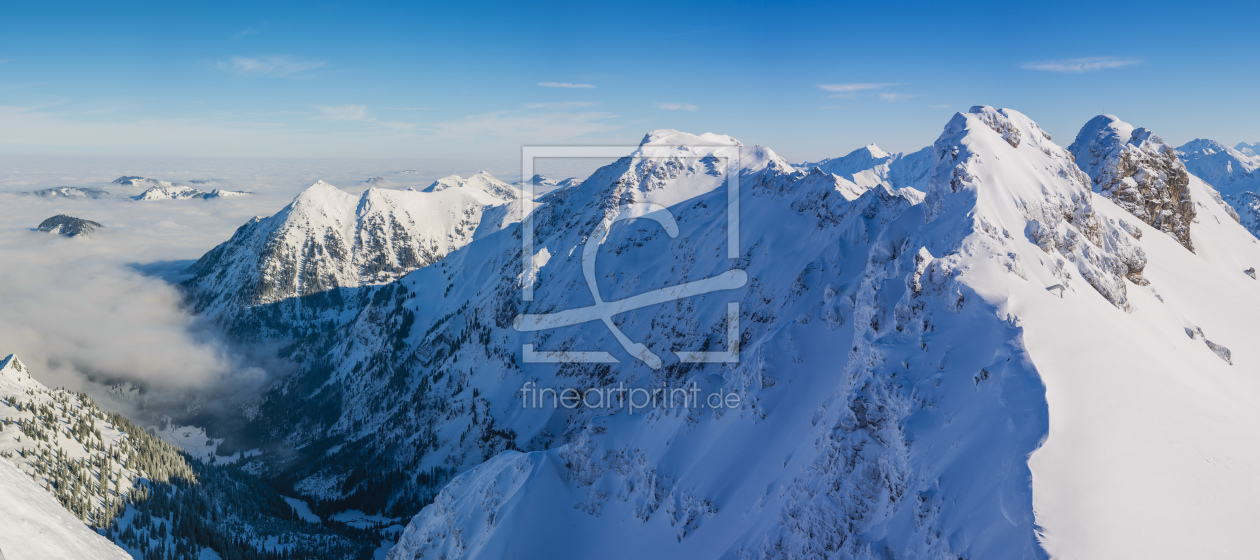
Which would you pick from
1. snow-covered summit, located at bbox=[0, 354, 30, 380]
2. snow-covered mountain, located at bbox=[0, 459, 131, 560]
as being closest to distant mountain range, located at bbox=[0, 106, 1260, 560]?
snow-covered mountain, located at bbox=[0, 459, 131, 560]

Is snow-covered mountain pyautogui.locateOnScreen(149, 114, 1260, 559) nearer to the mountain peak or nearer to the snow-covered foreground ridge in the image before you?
the snow-covered foreground ridge

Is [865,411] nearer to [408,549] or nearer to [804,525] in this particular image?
[804,525]

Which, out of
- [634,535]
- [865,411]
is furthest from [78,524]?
[865,411]

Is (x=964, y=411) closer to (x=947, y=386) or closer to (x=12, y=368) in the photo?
(x=947, y=386)

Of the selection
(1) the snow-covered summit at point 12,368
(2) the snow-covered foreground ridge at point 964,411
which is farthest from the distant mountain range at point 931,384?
(1) the snow-covered summit at point 12,368

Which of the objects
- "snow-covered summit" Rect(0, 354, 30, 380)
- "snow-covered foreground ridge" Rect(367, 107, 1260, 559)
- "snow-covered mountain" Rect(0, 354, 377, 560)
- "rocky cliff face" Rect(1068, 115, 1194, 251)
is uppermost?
"rocky cliff face" Rect(1068, 115, 1194, 251)

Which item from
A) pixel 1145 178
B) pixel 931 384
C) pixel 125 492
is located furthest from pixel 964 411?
pixel 125 492

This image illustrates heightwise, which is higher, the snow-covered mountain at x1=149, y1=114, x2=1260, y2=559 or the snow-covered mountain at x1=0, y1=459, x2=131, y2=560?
the snow-covered mountain at x1=149, y1=114, x2=1260, y2=559
